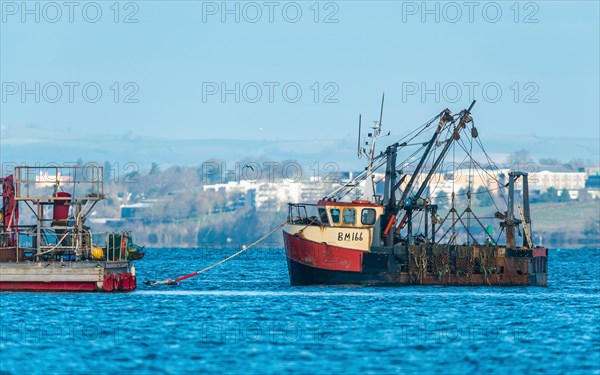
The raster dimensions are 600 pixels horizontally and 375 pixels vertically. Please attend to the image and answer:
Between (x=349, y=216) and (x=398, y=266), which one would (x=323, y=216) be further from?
(x=398, y=266)

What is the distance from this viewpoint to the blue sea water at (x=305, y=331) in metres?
53.8

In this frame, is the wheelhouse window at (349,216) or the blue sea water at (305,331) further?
the wheelhouse window at (349,216)

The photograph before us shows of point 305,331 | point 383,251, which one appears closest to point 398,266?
point 383,251

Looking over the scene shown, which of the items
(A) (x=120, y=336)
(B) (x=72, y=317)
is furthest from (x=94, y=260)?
(A) (x=120, y=336)

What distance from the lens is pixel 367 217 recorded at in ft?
296

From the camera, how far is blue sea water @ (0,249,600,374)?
53.8m

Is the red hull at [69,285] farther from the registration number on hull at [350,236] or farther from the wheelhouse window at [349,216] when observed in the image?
the wheelhouse window at [349,216]

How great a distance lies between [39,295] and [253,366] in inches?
1241

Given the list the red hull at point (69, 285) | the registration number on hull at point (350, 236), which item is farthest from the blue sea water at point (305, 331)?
the registration number on hull at point (350, 236)

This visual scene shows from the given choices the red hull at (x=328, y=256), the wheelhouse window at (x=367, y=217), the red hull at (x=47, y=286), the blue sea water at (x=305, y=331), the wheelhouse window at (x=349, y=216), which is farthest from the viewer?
the wheelhouse window at (x=367, y=217)

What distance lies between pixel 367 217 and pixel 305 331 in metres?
26.3

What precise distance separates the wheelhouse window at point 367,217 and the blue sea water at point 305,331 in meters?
4.20

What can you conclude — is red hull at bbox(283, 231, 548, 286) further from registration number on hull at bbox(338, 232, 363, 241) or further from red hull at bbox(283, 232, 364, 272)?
registration number on hull at bbox(338, 232, 363, 241)

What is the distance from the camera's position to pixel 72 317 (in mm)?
69500
